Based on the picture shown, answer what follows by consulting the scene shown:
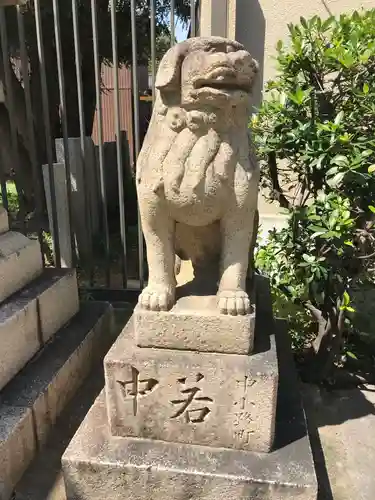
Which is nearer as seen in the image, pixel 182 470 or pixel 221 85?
pixel 221 85

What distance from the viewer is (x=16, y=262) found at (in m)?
Answer: 2.39

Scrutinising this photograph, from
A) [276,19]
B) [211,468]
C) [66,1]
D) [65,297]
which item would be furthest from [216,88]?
[66,1]

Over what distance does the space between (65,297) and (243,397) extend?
1383 millimetres

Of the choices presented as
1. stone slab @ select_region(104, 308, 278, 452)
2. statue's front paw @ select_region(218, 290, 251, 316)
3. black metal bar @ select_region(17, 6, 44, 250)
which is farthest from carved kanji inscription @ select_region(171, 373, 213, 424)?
black metal bar @ select_region(17, 6, 44, 250)

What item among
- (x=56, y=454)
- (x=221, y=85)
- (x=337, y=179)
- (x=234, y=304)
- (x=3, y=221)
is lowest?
(x=56, y=454)

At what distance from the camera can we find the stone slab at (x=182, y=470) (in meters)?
1.68

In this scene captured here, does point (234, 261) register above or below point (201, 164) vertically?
below

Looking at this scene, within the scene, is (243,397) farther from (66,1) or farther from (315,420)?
(66,1)

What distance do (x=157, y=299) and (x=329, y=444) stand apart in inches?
47.6

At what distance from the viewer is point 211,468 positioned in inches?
67.9

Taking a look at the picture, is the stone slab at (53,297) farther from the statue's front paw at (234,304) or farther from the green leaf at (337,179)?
the green leaf at (337,179)

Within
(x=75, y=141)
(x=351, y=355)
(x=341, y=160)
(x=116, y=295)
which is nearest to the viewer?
(x=341, y=160)

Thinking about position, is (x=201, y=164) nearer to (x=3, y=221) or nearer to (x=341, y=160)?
(x=341, y=160)

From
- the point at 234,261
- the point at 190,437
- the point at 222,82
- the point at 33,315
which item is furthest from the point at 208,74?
the point at 33,315
